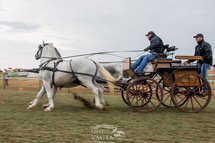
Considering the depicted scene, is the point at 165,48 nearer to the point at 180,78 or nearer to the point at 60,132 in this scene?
the point at 180,78

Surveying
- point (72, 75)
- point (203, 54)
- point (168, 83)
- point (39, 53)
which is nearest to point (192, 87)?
point (168, 83)

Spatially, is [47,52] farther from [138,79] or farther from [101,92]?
[138,79]

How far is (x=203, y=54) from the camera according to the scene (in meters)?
10.0

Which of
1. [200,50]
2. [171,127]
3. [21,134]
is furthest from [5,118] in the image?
[200,50]

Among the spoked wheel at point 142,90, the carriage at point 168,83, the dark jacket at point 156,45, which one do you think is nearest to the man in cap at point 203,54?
the carriage at point 168,83

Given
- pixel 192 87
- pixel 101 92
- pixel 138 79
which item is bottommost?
pixel 101 92

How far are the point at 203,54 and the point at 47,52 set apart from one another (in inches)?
172

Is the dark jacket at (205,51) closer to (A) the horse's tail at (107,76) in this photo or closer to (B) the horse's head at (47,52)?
(A) the horse's tail at (107,76)

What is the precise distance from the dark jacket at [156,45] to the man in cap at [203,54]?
2.83 feet

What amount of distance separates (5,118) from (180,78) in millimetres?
4505

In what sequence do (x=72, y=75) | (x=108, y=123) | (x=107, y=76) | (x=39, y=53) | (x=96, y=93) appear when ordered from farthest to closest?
1. (x=39, y=53)
2. (x=107, y=76)
3. (x=72, y=75)
4. (x=96, y=93)
5. (x=108, y=123)

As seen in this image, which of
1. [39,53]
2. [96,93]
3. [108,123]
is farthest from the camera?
[39,53]

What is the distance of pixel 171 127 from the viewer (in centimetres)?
707

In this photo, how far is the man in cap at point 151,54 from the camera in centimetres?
973
